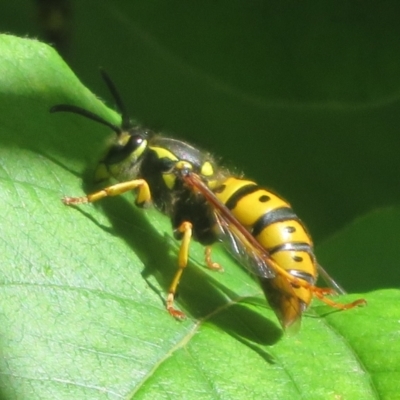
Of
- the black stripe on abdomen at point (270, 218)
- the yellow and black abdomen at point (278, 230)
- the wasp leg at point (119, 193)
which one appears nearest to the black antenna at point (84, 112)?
the wasp leg at point (119, 193)

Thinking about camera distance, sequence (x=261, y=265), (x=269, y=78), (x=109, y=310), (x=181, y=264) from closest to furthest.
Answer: (x=109, y=310) → (x=261, y=265) → (x=181, y=264) → (x=269, y=78)

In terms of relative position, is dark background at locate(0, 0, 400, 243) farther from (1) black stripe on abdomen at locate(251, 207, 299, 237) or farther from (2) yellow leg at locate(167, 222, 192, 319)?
(1) black stripe on abdomen at locate(251, 207, 299, 237)

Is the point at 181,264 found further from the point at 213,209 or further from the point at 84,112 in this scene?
the point at 84,112

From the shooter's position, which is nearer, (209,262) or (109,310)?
(109,310)

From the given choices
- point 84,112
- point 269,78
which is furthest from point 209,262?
point 269,78

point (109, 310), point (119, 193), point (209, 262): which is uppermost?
point (119, 193)

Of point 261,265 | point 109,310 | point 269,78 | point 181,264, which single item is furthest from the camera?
point 269,78

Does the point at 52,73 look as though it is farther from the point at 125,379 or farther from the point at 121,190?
the point at 125,379
